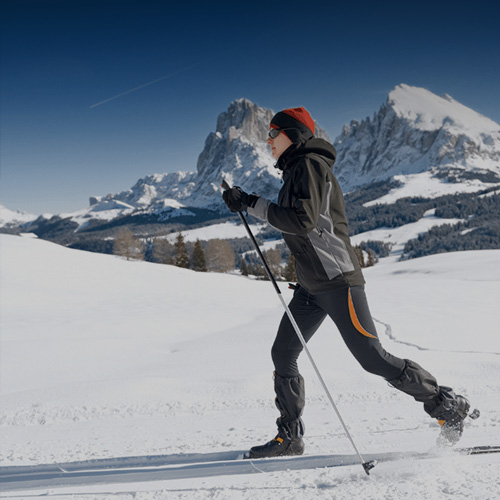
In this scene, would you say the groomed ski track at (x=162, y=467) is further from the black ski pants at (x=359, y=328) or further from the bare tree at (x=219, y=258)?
the bare tree at (x=219, y=258)

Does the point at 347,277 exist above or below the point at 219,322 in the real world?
above

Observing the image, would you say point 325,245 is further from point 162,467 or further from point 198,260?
point 198,260

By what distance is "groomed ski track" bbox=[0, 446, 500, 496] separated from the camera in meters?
2.98

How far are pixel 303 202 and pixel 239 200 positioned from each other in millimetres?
647

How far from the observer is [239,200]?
3207 mm

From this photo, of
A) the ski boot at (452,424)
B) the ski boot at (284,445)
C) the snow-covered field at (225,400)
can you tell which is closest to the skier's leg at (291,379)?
the ski boot at (284,445)

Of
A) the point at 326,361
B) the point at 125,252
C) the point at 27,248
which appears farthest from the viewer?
the point at 125,252

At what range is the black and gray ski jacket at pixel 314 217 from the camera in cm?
281

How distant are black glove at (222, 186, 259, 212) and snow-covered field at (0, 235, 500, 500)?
→ 82.1 inches

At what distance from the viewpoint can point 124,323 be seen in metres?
11.2

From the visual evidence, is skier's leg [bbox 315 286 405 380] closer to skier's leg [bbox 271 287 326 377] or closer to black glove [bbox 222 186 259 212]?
skier's leg [bbox 271 287 326 377]

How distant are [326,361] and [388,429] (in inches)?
90.5

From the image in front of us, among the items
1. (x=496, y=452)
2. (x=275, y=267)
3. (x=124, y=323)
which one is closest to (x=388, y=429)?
(x=496, y=452)

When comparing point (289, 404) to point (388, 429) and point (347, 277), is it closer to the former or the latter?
point (388, 429)
